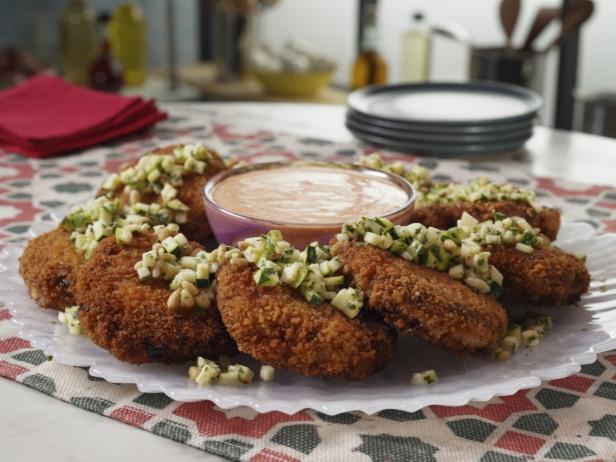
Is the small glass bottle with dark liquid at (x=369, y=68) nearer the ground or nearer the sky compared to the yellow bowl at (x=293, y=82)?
nearer the sky

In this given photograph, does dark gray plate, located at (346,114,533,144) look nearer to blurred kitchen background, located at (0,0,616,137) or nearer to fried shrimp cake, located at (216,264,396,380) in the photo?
blurred kitchen background, located at (0,0,616,137)

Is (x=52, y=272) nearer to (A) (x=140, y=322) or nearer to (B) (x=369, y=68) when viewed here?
(A) (x=140, y=322)

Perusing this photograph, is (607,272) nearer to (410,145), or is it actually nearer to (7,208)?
(410,145)

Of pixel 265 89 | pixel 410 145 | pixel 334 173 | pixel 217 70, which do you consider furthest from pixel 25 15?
pixel 334 173

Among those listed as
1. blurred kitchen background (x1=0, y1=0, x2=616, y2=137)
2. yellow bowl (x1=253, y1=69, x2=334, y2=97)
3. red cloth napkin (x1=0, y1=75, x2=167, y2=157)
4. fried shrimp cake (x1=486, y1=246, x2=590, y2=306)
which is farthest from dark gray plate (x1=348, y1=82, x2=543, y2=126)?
yellow bowl (x1=253, y1=69, x2=334, y2=97)

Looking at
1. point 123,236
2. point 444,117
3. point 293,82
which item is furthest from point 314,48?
point 123,236

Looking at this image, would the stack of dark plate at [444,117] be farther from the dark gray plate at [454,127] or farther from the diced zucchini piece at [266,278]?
the diced zucchini piece at [266,278]

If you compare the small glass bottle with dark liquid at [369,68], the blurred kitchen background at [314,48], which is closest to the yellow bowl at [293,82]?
the blurred kitchen background at [314,48]
